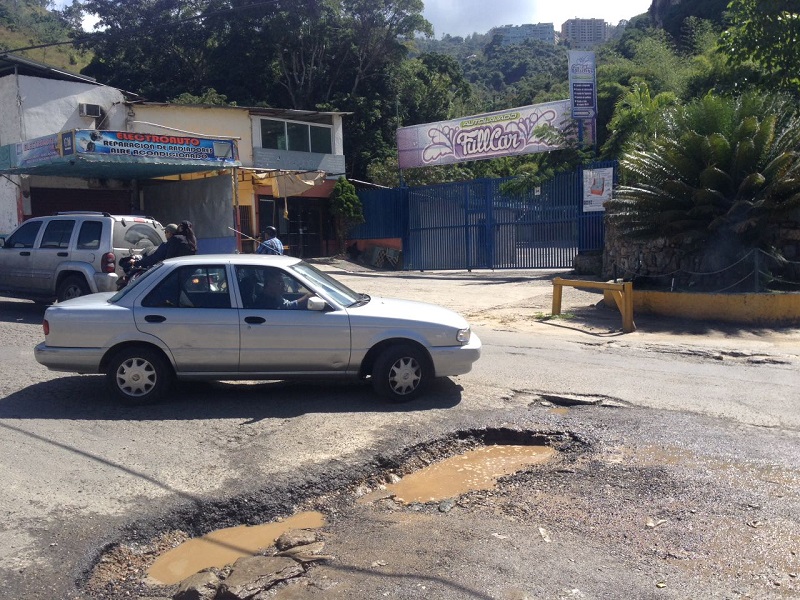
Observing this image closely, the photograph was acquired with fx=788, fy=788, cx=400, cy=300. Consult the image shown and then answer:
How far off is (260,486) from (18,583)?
1721mm

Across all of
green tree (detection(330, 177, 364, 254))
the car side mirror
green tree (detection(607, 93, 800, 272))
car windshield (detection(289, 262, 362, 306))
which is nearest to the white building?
green tree (detection(330, 177, 364, 254))

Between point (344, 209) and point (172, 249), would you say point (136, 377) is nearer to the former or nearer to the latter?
point (172, 249)

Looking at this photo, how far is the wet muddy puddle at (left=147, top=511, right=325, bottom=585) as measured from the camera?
4582 mm

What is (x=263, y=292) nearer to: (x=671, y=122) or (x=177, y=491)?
(x=177, y=491)

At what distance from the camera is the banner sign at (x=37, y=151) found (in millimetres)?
16688

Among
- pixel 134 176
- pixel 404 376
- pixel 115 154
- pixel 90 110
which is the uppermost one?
pixel 90 110

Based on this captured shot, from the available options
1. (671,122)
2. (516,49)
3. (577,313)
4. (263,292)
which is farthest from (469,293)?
(516,49)

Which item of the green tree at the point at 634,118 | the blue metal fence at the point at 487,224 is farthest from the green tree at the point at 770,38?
the blue metal fence at the point at 487,224

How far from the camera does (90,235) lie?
42.2 ft

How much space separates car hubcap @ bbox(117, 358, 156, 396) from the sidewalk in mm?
6763

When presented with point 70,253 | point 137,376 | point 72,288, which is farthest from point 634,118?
point 137,376

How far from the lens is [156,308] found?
7.50 m

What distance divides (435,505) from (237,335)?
9.54 ft

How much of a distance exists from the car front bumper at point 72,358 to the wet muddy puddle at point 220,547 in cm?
302
